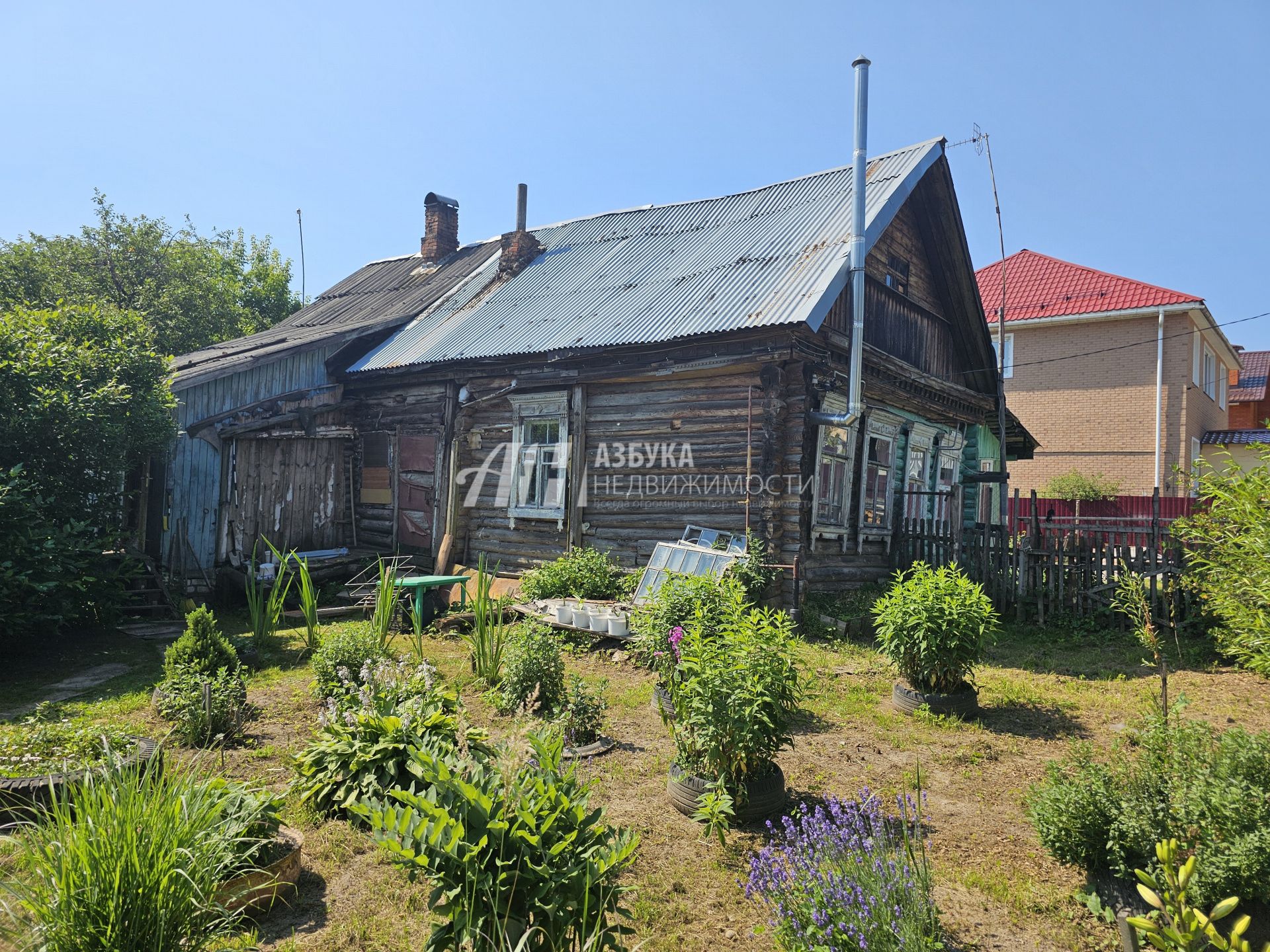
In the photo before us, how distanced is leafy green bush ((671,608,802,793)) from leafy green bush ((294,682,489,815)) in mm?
1189

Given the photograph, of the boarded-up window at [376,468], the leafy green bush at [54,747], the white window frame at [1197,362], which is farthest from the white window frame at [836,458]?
the white window frame at [1197,362]

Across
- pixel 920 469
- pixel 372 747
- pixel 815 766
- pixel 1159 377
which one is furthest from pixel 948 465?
pixel 372 747

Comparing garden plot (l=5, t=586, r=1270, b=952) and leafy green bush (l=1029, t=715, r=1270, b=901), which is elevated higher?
leafy green bush (l=1029, t=715, r=1270, b=901)

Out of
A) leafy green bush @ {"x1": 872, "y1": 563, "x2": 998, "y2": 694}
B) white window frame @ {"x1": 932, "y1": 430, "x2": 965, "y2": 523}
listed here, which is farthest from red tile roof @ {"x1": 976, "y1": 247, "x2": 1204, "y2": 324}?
leafy green bush @ {"x1": 872, "y1": 563, "x2": 998, "y2": 694}

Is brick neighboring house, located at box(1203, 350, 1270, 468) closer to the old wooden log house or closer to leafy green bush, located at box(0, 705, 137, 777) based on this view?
the old wooden log house

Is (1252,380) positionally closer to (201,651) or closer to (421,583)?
(421,583)

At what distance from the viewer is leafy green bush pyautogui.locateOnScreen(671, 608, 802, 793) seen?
4188 millimetres

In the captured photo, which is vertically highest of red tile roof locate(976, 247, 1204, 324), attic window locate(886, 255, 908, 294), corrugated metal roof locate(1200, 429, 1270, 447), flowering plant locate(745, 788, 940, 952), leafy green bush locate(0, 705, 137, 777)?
red tile roof locate(976, 247, 1204, 324)

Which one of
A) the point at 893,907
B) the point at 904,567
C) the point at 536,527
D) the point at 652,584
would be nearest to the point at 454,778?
the point at 893,907

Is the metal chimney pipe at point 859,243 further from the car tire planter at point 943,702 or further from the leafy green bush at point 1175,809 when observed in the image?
the leafy green bush at point 1175,809

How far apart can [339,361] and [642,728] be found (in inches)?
401

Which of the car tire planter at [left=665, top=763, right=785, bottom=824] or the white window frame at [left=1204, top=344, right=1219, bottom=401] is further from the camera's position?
the white window frame at [left=1204, top=344, right=1219, bottom=401]

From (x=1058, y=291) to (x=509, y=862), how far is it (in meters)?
25.4

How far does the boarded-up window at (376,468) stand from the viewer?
44.6ft
